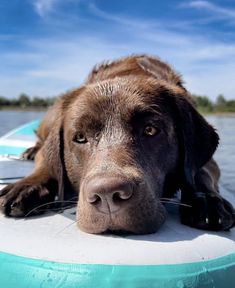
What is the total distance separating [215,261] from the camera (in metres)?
2.37

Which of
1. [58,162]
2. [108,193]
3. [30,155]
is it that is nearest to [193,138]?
[58,162]

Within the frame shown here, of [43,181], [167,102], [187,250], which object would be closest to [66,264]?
[187,250]

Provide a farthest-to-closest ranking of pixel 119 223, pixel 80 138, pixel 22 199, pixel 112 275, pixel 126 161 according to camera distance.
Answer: pixel 80 138
pixel 22 199
pixel 126 161
pixel 119 223
pixel 112 275

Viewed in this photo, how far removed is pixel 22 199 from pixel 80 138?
1.82 ft

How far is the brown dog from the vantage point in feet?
8.41

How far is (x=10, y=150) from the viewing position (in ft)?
21.2

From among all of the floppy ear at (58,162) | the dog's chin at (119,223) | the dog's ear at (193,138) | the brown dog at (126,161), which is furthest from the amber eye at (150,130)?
the floppy ear at (58,162)

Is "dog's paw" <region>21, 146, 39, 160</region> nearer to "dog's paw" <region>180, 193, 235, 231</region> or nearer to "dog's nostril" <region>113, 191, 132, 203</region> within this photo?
"dog's paw" <region>180, 193, 235, 231</region>

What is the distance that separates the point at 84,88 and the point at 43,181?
0.80 metres

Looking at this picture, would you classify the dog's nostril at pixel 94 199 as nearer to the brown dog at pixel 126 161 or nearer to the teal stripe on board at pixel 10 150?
the brown dog at pixel 126 161

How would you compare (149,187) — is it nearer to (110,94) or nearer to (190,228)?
(190,228)

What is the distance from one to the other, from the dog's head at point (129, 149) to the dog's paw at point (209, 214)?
0.62ft

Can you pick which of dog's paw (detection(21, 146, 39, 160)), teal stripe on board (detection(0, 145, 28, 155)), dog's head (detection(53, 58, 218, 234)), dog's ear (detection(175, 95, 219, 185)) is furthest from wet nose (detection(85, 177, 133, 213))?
teal stripe on board (detection(0, 145, 28, 155))

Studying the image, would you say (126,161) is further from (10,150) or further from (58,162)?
(10,150)
